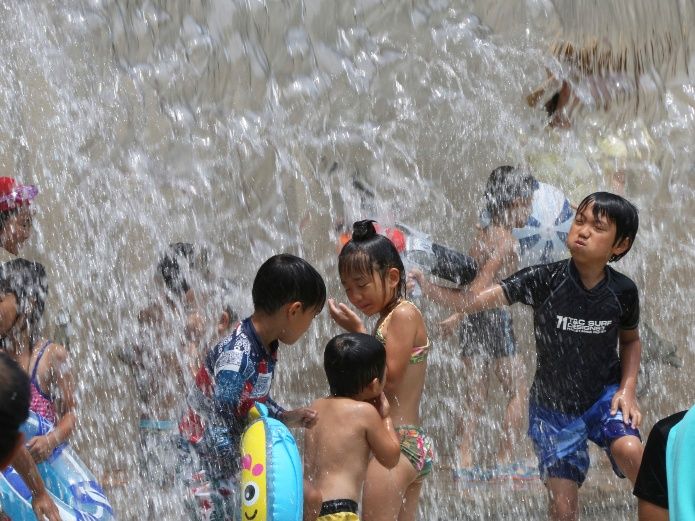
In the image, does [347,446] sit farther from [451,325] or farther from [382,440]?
[451,325]

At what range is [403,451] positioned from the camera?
12.5 feet

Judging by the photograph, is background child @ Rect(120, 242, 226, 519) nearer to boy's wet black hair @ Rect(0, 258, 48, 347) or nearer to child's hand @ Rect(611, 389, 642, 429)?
boy's wet black hair @ Rect(0, 258, 48, 347)

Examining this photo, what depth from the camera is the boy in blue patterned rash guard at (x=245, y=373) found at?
343cm

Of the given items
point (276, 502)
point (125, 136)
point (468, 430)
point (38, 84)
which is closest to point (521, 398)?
point (468, 430)

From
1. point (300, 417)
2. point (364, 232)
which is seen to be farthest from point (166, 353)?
point (300, 417)

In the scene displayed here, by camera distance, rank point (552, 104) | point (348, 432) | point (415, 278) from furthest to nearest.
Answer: point (552, 104) < point (415, 278) < point (348, 432)

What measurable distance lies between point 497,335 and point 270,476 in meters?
2.58

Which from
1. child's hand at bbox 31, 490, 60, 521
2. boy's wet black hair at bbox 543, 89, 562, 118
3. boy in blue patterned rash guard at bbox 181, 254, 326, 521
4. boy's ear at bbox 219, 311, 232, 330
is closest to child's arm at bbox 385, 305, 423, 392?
boy in blue patterned rash guard at bbox 181, 254, 326, 521

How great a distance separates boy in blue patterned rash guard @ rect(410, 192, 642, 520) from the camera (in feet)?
13.1

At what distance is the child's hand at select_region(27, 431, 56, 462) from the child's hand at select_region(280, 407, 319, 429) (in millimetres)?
819

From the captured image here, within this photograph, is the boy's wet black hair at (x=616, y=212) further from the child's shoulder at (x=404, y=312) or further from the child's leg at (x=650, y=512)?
the child's leg at (x=650, y=512)

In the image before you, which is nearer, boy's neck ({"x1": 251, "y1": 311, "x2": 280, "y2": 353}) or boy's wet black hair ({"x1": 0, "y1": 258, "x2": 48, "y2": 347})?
boy's neck ({"x1": 251, "y1": 311, "x2": 280, "y2": 353})

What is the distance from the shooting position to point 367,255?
385cm

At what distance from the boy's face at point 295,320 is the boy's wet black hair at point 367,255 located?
0.35 metres
